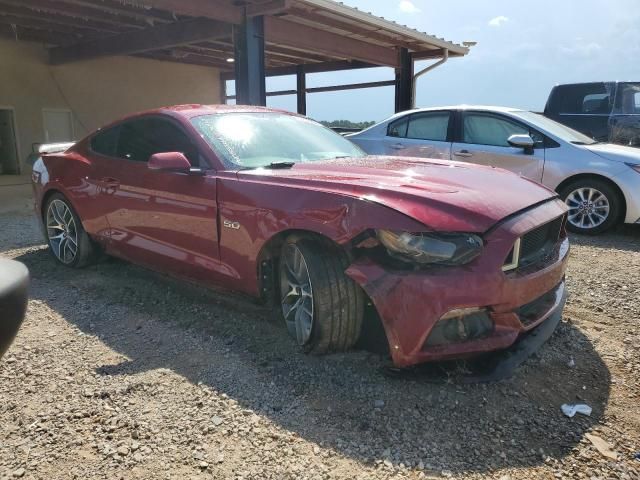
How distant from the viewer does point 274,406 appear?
2.50 m

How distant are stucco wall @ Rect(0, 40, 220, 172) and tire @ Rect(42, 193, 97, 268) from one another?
9.05 metres

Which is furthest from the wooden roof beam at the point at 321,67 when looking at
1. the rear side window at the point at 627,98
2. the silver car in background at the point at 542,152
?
the silver car in background at the point at 542,152

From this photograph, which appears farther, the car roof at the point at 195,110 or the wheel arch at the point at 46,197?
the wheel arch at the point at 46,197

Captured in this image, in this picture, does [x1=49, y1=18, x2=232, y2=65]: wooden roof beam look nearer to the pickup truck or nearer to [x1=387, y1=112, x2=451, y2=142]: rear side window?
[x1=387, y1=112, x2=451, y2=142]: rear side window

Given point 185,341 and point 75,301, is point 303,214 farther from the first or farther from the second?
point 75,301

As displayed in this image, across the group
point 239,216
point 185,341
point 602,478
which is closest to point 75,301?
point 185,341

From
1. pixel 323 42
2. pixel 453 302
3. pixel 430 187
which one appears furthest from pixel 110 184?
pixel 323 42

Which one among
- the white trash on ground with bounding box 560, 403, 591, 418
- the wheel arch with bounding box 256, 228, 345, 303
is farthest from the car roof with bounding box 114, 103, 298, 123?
the white trash on ground with bounding box 560, 403, 591, 418

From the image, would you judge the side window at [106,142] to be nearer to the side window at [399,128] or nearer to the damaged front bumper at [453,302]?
the damaged front bumper at [453,302]

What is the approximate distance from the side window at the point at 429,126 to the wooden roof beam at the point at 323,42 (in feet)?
10.9

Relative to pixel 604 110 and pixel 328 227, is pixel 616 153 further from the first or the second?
pixel 328 227

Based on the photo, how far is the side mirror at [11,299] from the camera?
147 cm

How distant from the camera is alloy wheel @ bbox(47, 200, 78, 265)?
4.64 meters

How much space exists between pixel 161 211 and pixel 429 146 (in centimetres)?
412
